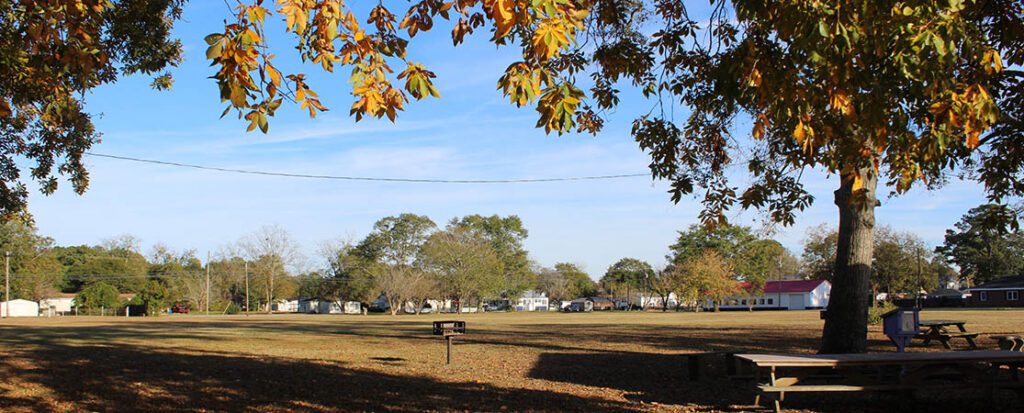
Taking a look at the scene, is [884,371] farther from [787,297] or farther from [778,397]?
[787,297]

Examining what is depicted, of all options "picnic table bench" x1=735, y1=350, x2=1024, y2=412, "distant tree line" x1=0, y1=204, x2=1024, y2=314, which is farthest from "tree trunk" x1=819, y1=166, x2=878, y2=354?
"distant tree line" x1=0, y1=204, x2=1024, y2=314

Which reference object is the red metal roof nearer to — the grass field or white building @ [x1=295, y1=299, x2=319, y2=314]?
white building @ [x1=295, y1=299, x2=319, y2=314]

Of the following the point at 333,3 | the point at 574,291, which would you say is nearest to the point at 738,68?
the point at 333,3

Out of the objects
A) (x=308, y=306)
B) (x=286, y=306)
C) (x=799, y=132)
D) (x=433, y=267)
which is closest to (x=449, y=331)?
(x=799, y=132)

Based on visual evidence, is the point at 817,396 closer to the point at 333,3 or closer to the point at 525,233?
the point at 333,3

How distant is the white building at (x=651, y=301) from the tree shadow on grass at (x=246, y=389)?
104659 millimetres

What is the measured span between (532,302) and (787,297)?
44.7 metres

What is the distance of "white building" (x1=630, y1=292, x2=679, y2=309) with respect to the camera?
12214 cm

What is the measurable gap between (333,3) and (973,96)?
16.2 feet

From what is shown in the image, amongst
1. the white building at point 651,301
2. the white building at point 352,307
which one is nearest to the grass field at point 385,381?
the white building at point 352,307

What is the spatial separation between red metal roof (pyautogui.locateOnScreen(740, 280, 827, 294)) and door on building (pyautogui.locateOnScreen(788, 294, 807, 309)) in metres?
0.76

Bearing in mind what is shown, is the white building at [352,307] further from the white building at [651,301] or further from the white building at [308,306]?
the white building at [651,301]

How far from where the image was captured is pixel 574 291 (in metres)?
142

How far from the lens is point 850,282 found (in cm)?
1385
